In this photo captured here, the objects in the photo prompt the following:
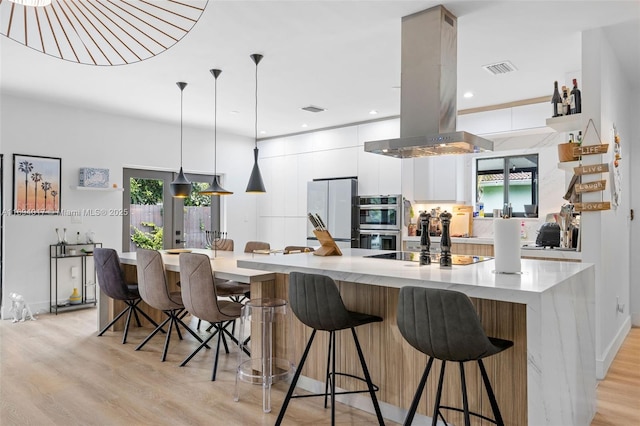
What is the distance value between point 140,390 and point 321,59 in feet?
10.2

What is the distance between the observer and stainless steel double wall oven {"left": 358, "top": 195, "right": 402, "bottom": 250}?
6.29 metres

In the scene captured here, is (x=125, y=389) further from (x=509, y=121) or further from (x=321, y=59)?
(x=509, y=121)

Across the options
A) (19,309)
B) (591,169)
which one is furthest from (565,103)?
(19,309)

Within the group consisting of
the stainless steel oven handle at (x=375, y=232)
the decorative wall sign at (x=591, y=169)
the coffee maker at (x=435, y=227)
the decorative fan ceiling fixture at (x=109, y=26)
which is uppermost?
the decorative fan ceiling fixture at (x=109, y=26)

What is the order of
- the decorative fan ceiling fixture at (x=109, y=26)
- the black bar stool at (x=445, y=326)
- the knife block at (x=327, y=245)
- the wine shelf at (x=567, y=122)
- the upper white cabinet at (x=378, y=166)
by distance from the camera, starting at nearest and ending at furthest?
the black bar stool at (x=445, y=326), the decorative fan ceiling fixture at (x=109, y=26), the knife block at (x=327, y=245), the wine shelf at (x=567, y=122), the upper white cabinet at (x=378, y=166)

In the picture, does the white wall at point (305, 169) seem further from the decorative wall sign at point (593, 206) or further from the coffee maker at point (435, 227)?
the decorative wall sign at point (593, 206)

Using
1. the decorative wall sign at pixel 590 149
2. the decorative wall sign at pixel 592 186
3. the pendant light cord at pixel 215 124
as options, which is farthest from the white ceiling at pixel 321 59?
the decorative wall sign at pixel 592 186

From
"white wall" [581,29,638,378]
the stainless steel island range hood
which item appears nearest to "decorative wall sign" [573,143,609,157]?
"white wall" [581,29,638,378]

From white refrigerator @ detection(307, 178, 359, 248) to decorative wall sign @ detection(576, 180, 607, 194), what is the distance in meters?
3.53

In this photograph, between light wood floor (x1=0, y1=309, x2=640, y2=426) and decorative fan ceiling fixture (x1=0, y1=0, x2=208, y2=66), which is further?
decorative fan ceiling fixture (x1=0, y1=0, x2=208, y2=66)

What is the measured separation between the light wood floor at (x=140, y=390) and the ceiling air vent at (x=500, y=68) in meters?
2.78

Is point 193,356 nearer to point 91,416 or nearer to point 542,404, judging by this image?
point 91,416

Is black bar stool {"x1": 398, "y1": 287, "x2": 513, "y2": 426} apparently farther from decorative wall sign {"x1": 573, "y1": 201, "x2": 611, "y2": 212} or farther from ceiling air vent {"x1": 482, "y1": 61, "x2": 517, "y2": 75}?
ceiling air vent {"x1": 482, "y1": 61, "x2": 517, "y2": 75}

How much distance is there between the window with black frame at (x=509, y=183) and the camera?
5602 mm
